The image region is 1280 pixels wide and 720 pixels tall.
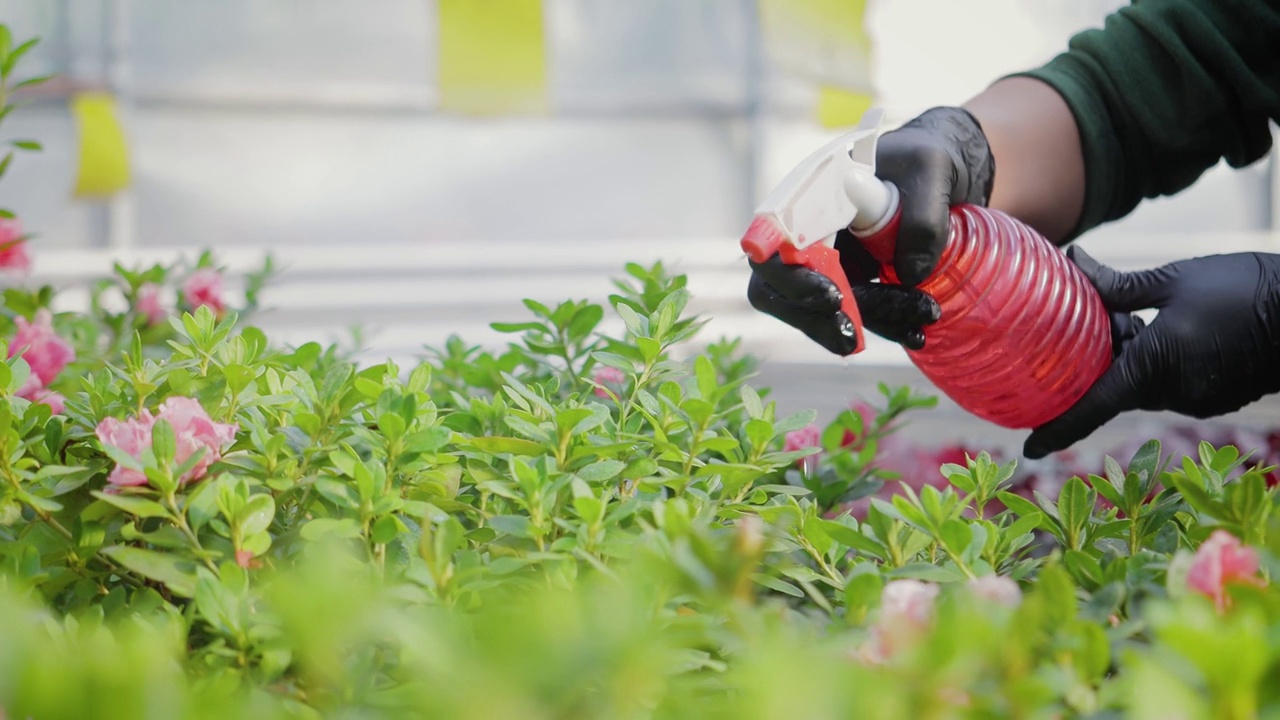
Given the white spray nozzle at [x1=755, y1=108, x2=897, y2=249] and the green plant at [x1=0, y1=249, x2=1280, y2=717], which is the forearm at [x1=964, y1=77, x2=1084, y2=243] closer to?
the white spray nozzle at [x1=755, y1=108, x2=897, y2=249]

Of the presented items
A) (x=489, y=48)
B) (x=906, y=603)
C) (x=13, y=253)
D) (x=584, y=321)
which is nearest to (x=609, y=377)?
(x=584, y=321)

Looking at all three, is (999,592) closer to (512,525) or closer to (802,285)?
(512,525)

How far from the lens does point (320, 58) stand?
2.46 meters

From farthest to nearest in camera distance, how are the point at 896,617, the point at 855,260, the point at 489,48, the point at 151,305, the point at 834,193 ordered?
the point at 489,48
the point at 151,305
the point at 855,260
the point at 834,193
the point at 896,617

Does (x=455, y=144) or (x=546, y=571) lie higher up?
(x=455, y=144)

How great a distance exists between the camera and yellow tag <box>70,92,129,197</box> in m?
2.21

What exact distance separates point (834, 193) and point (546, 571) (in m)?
0.35

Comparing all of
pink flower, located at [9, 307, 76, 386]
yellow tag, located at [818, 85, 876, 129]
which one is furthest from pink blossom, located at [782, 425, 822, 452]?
yellow tag, located at [818, 85, 876, 129]

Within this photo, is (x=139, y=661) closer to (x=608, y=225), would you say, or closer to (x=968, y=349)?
(x=968, y=349)

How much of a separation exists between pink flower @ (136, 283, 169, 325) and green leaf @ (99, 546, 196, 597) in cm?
63

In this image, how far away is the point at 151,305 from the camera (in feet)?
3.09

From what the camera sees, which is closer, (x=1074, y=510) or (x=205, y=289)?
(x=1074, y=510)

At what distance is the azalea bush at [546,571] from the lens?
23cm

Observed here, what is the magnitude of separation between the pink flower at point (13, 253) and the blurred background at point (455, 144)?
122 centimetres
